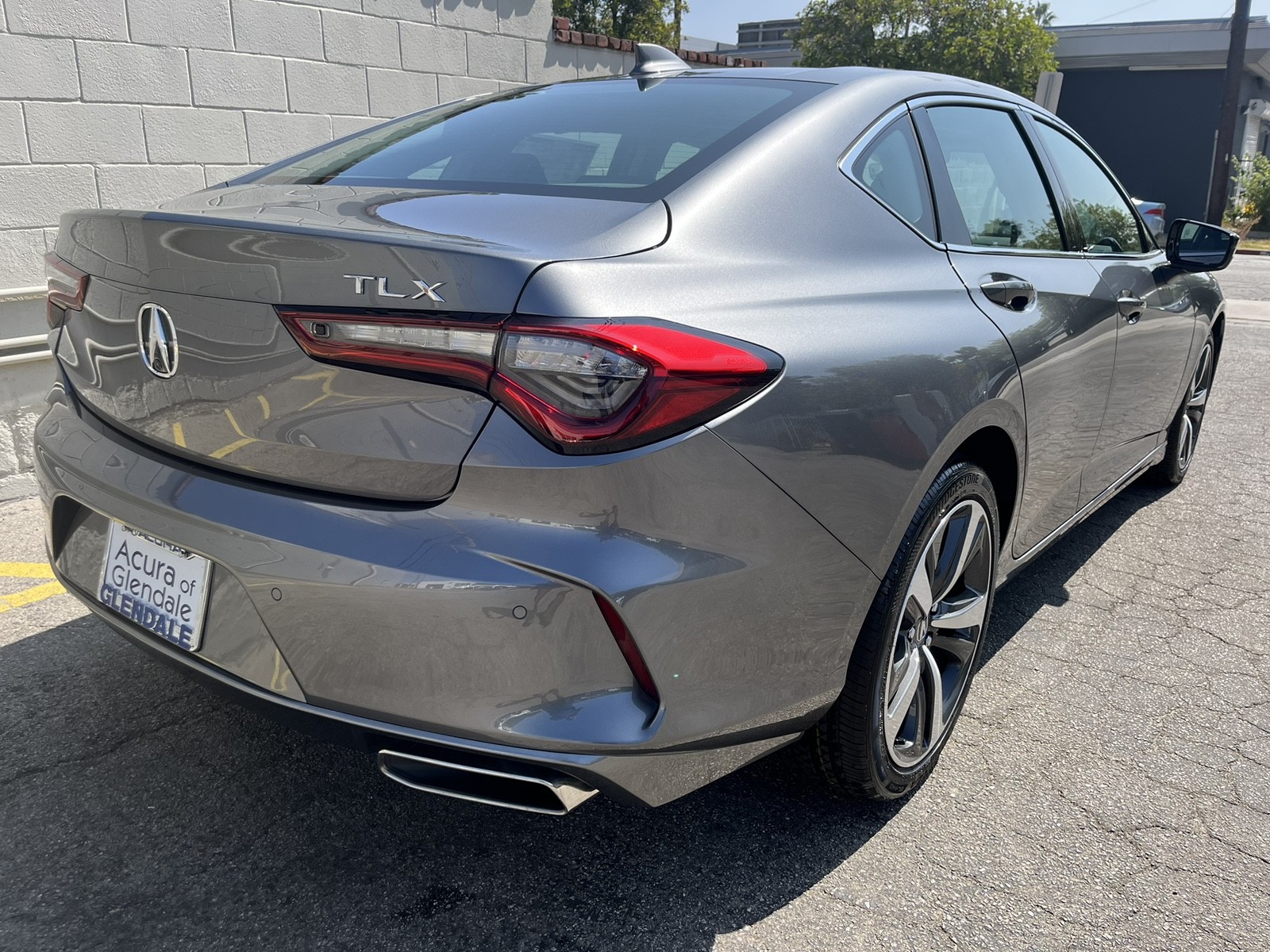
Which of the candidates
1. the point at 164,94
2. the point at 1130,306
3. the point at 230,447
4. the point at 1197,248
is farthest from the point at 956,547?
the point at 164,94

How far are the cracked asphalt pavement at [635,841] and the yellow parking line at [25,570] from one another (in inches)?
19.8

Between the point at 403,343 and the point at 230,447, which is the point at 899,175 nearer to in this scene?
the point at 403,343

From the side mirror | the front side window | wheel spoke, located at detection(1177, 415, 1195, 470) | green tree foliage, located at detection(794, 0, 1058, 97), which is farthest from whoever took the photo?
green tree foliage, located at detection(794, 0, 1058, 97)

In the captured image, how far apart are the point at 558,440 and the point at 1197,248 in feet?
10.4

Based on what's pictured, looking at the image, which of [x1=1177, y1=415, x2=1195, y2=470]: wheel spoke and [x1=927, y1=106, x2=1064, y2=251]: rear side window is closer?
[x1=927, y1=106, x2=1064, y2=251]: rear side window

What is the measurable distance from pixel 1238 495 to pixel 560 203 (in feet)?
13.9

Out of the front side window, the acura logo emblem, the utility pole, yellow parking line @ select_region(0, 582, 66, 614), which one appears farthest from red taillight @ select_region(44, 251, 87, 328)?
the utility pole

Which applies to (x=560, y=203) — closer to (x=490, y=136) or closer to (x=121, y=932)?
(x=490, y=136)

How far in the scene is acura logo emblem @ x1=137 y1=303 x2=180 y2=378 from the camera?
1833 mm

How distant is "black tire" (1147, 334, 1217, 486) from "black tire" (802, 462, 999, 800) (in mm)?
2380

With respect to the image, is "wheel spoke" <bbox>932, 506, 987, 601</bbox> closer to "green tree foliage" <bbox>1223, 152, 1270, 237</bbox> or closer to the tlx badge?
the tlx badge

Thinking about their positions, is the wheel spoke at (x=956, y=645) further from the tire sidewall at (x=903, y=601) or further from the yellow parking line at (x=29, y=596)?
the yellow parking line at (x=29, y=596)

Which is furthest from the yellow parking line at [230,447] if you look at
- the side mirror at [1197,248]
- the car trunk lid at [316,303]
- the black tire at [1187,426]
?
the black tire at [1187,426]

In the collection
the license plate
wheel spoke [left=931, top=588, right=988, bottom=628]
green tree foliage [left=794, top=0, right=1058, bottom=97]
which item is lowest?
wheel spoke [left=931, top=588, right=988, bottom=628]
